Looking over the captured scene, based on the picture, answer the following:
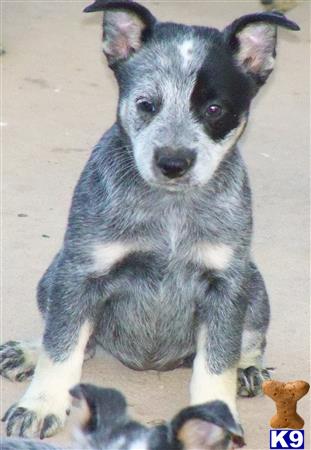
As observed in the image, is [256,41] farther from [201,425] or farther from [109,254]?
[201,425]

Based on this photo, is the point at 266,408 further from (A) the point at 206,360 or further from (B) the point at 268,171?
(B) the point at 268,171

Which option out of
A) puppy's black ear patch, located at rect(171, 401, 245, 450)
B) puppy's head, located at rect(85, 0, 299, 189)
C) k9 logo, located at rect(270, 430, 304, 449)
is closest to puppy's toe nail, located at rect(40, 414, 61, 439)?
k9 logo, located at rect(270, 430, 304, 449)

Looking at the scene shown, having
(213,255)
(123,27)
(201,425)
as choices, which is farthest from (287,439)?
(123,27)

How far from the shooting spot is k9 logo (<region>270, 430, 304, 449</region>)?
203 inches

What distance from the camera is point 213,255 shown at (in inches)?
206

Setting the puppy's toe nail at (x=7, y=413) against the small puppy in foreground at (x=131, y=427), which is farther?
the puppy's toe nail at (x=7, y=413)

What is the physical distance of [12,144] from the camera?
27.3 feet

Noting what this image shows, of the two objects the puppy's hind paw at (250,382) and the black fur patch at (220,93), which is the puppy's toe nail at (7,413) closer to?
the puppy's hind paw at (250,382)

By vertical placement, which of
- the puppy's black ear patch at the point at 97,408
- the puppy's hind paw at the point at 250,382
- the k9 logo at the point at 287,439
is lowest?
the puppy's hind paw at the point at 250,382

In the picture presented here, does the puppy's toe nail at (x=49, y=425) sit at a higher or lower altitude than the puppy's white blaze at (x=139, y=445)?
lower

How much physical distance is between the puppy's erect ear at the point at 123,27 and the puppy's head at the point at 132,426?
1902 millimetres

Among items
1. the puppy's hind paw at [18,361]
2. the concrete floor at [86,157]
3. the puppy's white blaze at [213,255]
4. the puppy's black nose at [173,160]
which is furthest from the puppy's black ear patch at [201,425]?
the puppy's hind paw at [18,361]

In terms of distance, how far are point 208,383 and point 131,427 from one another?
1636 millimetres

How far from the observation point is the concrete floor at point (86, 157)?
5.83 meters
